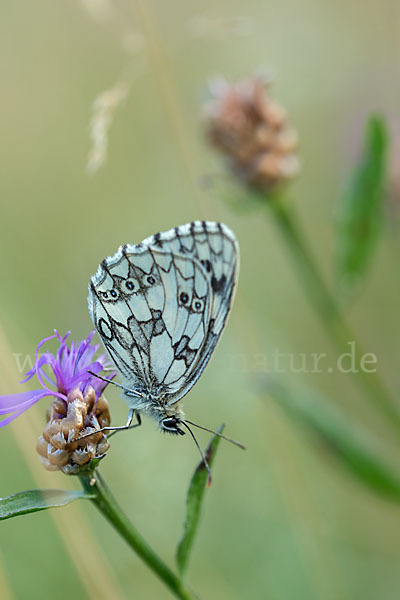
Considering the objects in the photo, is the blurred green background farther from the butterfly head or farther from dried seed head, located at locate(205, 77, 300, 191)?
the butterfly head

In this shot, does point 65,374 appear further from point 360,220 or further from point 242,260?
point 242,260

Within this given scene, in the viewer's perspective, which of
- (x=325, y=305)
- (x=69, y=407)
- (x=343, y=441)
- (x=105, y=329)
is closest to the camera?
(x=69, y=407)

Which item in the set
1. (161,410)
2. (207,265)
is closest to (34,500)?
(161,410)

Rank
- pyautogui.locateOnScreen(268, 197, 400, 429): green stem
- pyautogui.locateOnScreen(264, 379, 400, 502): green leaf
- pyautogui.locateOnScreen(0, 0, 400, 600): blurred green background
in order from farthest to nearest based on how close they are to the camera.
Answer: pyautogui.locateOnScreen(0, 0, 400, 600): blurred green background
pyautogui.locateOnScreen(268, 197, 400, 429): green stem
pyautogui.locateOnScreen(264, 379, 400, 502): green leaf

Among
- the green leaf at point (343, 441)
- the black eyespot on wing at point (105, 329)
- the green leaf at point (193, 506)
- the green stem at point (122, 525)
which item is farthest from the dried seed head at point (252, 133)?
the green stem at point (122, 525)

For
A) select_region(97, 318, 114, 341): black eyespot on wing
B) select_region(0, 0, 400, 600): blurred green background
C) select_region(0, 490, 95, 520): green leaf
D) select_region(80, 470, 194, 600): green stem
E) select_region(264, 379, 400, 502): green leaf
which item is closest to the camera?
select_region(0, 490, 95, 520): green leaf

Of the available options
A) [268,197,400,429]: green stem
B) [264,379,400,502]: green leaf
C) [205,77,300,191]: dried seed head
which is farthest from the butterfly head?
[205,77,300,191]: dried seed head
